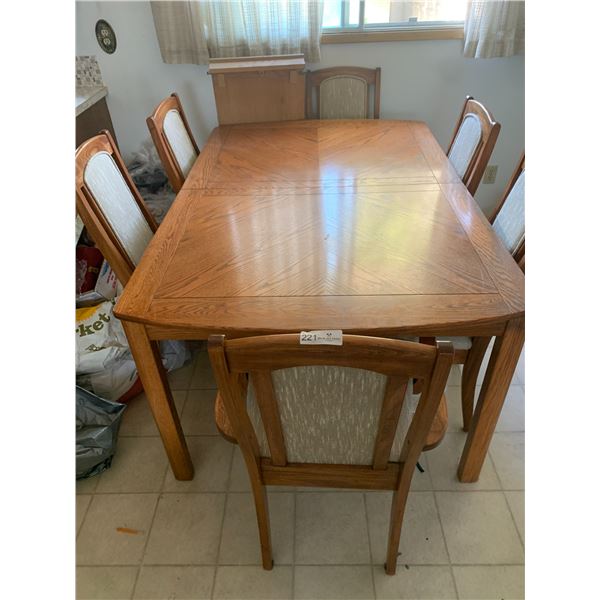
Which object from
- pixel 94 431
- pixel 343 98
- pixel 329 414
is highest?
pixel 343 98

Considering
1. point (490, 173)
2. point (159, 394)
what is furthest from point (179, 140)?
point (490, 173)

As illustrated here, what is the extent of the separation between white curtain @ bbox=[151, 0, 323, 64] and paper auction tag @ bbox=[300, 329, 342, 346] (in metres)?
1.90

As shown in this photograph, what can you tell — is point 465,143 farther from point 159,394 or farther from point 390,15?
point 159,394

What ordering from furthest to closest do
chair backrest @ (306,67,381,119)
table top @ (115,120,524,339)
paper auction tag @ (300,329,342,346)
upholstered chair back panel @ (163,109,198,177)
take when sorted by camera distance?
chair backrest @ (306,67,381,119) → upholstered chair back panel @ (163,109,198,177) → table top @ (115,120,524,339) → paper auction tag @ (300,329,342,346)

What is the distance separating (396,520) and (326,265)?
2.16 feet

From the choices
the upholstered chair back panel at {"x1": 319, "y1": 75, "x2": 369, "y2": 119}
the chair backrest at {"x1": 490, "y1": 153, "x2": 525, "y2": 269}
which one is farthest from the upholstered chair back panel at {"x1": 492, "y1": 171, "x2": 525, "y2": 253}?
the upholstered chair back panel at {"x1": 319, "y1": 75, "x2": 369, "y2": 119}

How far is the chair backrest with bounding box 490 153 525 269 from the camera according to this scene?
1227mm

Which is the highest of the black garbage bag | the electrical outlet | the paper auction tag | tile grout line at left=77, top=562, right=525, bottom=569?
the paper auction tag

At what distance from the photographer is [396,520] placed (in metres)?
1.08

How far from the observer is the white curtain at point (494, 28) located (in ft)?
6.53

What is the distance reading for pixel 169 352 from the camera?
5.89 ft

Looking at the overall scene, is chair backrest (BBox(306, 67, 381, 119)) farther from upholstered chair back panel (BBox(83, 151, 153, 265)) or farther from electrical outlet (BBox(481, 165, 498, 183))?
upholstered chair back panel (BBox(83, 151, 153, 265))

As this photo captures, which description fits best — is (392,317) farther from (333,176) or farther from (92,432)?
(92,432)
